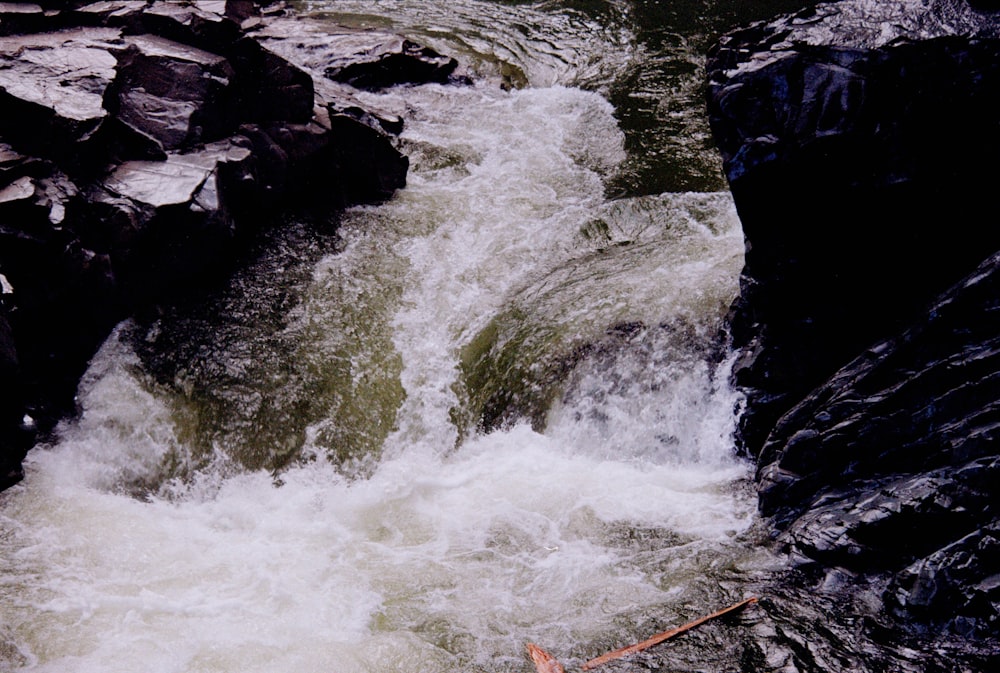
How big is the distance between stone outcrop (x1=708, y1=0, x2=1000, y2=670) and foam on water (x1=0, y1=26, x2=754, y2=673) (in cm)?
100

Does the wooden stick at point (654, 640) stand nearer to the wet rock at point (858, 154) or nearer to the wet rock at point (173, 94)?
the wet rock at point (858, 154)

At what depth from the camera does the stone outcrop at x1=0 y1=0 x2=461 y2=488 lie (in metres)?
7.74

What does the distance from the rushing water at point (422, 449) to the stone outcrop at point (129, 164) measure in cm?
45

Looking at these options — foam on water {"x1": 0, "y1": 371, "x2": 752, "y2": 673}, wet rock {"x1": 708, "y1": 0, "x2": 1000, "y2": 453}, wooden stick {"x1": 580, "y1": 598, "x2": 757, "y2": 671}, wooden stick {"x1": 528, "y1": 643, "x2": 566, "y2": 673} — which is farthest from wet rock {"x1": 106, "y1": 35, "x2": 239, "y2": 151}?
wooden stick {"x1": 580, "y1": 598, "x2": 757, "y2": 671}

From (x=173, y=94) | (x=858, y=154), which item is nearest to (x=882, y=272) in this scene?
(x=858, y=154)

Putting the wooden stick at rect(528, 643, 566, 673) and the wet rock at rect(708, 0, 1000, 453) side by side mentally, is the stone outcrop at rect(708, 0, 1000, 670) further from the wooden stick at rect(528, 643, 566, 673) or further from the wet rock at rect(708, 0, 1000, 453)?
the wooden stick at rect(528, 643, 566, 673)

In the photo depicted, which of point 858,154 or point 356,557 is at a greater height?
point 858,154

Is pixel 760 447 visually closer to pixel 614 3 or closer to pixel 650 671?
pixel 650 671

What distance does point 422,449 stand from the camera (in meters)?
7.86

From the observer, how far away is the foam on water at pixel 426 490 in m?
5.52

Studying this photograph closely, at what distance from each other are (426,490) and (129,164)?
17.0 feet

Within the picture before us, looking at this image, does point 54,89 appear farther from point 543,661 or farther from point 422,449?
point 543,661

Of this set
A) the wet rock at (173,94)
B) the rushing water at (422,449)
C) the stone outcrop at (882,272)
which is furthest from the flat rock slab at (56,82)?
the stone outcrop at (882,272)

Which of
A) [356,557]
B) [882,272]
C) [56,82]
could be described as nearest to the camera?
[882,272]
